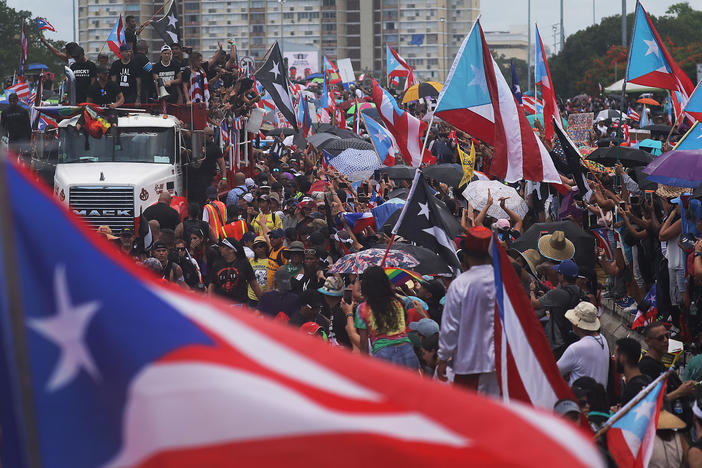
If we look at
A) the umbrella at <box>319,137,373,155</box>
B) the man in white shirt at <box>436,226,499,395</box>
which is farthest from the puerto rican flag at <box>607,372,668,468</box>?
the umbrella at <box>319,137,373,155</box>

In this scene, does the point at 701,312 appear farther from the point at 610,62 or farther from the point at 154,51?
the point at 154,51

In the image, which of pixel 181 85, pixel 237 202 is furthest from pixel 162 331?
pixel 181 85

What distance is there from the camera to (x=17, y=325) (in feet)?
9.34

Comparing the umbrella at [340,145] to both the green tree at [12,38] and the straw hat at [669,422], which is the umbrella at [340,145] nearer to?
the straw hat at [669,422]

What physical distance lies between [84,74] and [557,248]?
32.6ft

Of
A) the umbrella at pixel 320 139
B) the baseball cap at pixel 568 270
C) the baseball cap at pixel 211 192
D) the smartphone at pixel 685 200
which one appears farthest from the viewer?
the umbrella at pixel 320 139

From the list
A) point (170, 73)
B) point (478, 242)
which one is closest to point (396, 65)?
point (170, 73)

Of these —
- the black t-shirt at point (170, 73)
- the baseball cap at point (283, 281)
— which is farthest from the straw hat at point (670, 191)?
the black t-shirt at point (170, 73)

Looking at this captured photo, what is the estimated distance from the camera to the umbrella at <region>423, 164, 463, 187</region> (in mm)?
17578

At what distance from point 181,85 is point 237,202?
9.29ft

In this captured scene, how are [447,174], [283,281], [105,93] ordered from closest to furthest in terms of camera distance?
[283,281], [447,174], [105,93]

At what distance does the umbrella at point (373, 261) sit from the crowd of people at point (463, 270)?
0.36 ft

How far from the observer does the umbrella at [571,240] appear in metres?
11.6

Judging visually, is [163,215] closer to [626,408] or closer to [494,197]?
[494,197]
